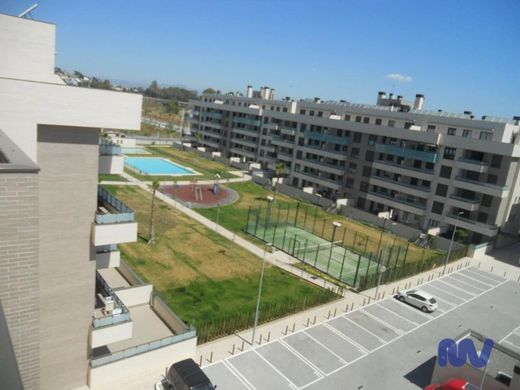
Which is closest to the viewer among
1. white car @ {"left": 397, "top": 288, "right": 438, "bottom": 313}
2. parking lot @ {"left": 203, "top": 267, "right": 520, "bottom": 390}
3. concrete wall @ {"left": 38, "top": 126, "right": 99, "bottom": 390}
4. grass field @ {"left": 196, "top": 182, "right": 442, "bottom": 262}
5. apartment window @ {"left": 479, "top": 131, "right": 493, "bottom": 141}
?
concrete wall @ {"left": 38, "top": 126, "right": 99, "bottom": 390}

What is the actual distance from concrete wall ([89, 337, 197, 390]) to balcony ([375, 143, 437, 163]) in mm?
44270

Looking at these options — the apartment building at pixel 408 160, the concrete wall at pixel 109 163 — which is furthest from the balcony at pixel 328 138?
the concrete wall at pixel 109 163

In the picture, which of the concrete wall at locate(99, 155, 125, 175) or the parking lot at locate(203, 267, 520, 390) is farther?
the parking lot at locate(203, 267, 520, 390)

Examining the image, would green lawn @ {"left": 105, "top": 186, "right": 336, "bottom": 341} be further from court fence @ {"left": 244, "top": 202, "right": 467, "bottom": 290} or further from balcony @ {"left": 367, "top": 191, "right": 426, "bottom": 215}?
balcony @ {"left": 367, "top": 191, "right": 426, "bottom": 215}

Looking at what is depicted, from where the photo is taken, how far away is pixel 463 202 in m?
51.9

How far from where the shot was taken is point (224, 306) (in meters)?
29.1

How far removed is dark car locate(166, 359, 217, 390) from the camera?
62.5 feet

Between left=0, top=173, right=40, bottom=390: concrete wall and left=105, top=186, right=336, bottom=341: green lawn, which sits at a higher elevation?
left=0, top=173, right=40, bottom=390: concrete wall

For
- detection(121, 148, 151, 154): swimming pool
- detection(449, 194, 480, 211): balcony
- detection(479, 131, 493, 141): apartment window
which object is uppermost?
detection(479, 131, 493, 141): apartment window

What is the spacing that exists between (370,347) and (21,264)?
73.0 feet

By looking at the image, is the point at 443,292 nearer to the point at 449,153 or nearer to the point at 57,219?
the point at 449,153

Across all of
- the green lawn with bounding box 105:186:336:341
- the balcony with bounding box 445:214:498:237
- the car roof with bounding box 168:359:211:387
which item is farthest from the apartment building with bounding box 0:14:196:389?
the balcony with bounding box 445:214:498:237

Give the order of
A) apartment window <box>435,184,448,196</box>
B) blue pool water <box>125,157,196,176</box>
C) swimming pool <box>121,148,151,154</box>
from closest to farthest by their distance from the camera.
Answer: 1. apartment window <box>435,184,448,196</box>
2. blue pool water <box>125,157,196,176</box>
3. swimming pool <box>121,148,151,154</box>

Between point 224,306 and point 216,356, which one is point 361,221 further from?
point 216,356
